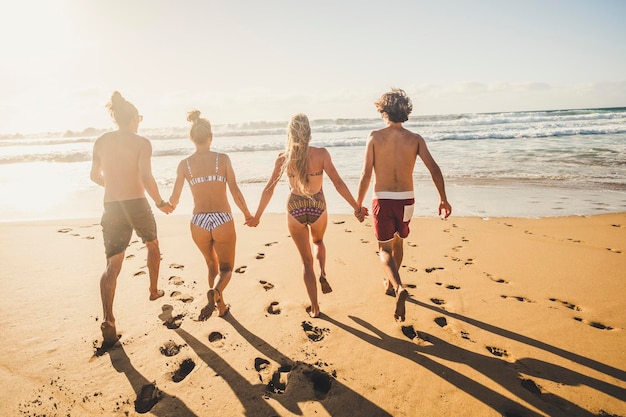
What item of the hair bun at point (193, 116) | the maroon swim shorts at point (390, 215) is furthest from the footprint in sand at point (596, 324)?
the hair bun at point (193, 116)

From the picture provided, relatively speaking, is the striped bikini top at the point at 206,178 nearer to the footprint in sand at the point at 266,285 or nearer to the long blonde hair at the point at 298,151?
the long blonde hair at the point at 298,151

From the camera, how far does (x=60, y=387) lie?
289cm

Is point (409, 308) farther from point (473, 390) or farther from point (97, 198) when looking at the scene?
point (97, 198)

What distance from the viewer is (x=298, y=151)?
11.6ft

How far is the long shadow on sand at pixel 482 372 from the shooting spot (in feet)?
8.41

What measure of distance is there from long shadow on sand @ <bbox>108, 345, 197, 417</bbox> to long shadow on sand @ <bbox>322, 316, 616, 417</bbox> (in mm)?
1716

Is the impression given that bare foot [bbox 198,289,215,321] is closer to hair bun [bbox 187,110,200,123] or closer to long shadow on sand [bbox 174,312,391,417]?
long shadow on sand [bbox 174,312,391,417]

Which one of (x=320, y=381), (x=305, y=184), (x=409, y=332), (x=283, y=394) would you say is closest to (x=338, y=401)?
(x=320, y=381)

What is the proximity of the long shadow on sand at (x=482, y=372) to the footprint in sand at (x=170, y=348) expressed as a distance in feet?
5.41

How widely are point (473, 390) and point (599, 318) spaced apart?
2.06 metres

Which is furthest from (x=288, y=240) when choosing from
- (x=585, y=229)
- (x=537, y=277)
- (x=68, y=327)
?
(x=585, y=229)

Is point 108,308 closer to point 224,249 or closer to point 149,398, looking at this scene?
point 149,398

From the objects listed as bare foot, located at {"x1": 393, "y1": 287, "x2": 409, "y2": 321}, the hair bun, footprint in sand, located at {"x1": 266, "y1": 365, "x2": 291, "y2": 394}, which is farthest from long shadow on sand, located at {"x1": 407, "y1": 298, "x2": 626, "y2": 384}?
the hair bun

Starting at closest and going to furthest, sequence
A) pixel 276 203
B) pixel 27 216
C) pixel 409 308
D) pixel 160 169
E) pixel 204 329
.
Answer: pixel 204 329 → pixel 409 308 → pixel 27 216 → pixel 276 203 → pixel 160 169
